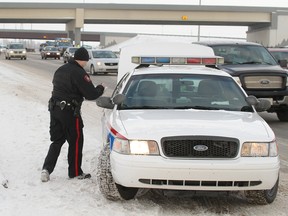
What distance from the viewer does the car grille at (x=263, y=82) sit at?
11500 millimetres

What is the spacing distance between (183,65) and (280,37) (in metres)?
65.1

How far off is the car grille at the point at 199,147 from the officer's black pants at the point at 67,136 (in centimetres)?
164

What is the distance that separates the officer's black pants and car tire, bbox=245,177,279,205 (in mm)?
2118

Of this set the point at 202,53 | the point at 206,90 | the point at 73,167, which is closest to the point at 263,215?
the point at 206,90

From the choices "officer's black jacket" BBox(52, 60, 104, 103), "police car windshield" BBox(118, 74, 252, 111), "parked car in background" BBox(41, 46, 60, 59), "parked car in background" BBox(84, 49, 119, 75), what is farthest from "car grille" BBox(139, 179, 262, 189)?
"parked car in background" BBox(41, 46, 60, 59)

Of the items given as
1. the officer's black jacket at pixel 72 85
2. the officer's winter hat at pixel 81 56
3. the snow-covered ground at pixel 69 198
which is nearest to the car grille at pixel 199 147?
the snow-covered ground at pixel 69 198

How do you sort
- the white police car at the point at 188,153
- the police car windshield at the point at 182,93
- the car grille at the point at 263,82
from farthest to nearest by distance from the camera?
the car grille at the point at 263,82, the police car windshield at the point at 182,93, the white police car at the point at 188,153

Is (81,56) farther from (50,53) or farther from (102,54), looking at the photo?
(50,53)

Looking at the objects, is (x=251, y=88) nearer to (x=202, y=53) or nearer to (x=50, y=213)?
(x=202, y=53)

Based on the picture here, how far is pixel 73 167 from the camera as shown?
6145 mm

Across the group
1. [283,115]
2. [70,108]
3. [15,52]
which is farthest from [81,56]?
[15,52]

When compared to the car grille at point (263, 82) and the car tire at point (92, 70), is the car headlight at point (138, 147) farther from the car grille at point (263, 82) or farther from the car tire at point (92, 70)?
the car tire at point (92, 70)

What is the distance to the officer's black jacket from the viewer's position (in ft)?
19.8

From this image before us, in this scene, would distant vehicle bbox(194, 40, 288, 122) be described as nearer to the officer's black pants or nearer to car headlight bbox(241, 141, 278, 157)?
the officer's black pants
